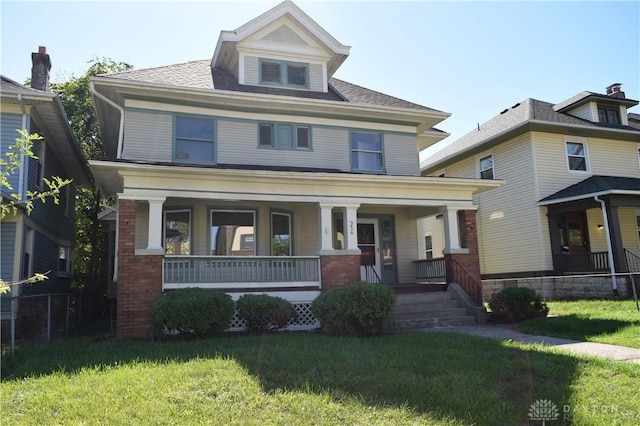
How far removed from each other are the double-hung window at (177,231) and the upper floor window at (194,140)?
1.48 m

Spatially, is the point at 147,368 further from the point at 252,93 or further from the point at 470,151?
the point at 470,151

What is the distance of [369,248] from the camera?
1509cm

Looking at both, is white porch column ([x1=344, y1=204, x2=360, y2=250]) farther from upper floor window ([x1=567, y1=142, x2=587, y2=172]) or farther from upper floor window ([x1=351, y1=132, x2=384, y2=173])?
upper floor window ([x1=567, y1=142, x2=587, y2=172])

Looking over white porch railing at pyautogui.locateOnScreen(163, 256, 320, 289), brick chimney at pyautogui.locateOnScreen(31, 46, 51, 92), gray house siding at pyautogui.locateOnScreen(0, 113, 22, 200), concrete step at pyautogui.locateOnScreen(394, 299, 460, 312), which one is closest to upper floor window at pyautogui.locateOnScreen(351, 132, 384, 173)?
white porch railing at pyautogui.locateOnScreen(163, 256, 320, 289)

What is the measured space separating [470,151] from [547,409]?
17273 millimetres

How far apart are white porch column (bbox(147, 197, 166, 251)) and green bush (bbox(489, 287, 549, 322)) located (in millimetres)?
8156

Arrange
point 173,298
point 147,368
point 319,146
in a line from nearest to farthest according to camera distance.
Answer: point 147,368 → point 173,298 → point 319,146

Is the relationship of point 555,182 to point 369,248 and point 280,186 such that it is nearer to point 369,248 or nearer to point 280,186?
point 369,248

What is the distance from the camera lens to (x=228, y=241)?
43.2 feet

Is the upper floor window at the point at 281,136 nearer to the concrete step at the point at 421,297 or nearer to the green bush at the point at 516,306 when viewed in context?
the concrete step at the point at 421,297

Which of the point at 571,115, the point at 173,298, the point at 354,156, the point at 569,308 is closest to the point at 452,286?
the point at 569,308

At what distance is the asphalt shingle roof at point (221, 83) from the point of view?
1301 cm

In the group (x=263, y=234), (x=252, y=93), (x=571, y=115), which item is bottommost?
(x=263, y=234)

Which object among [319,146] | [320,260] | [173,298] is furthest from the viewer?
[319,146]
